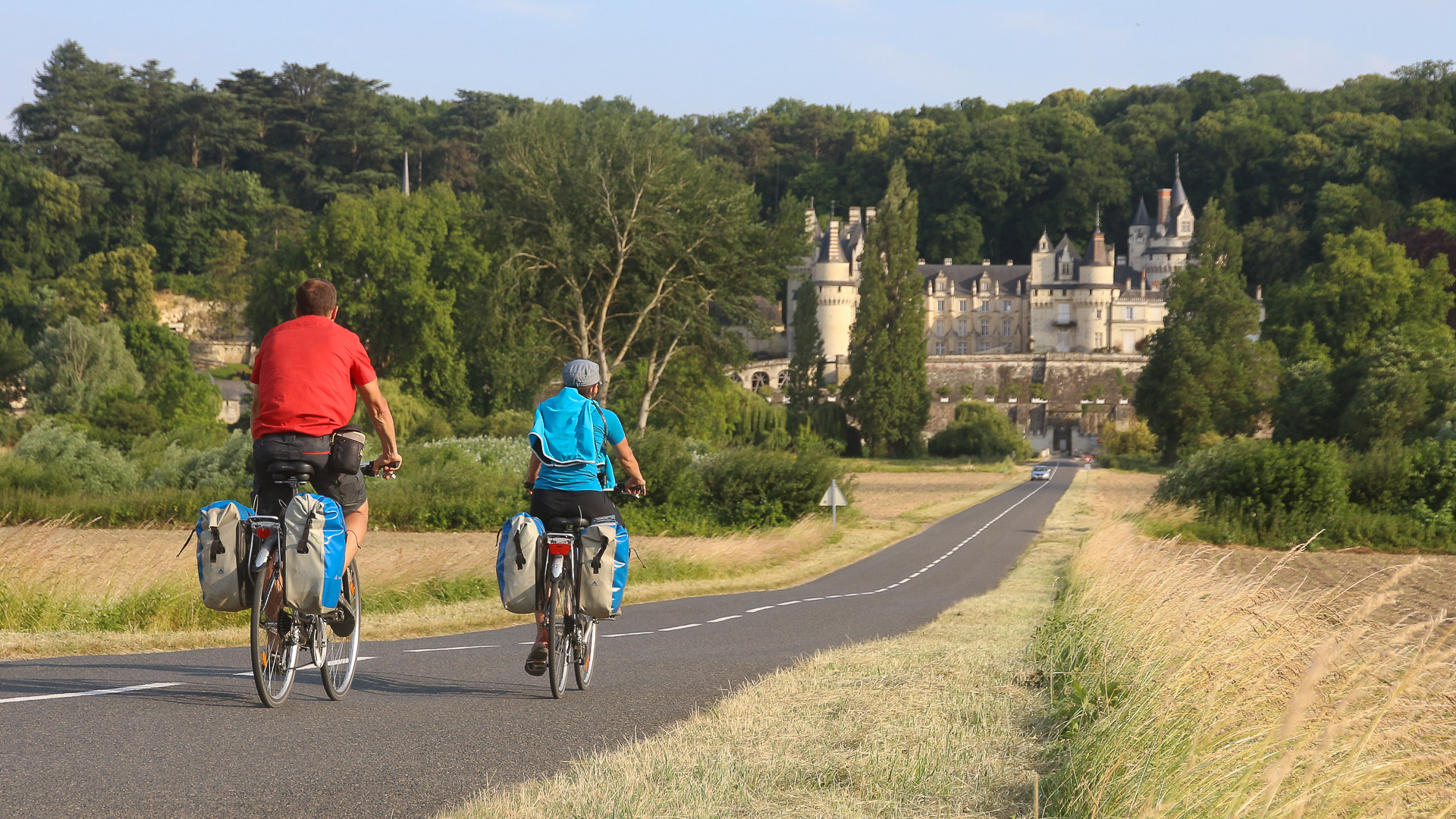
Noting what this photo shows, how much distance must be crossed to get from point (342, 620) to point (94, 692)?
138 centimetres

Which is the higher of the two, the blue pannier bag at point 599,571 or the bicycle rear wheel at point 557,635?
the blue pannier bag at point 599,571

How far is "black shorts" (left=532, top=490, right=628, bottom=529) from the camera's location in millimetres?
7484

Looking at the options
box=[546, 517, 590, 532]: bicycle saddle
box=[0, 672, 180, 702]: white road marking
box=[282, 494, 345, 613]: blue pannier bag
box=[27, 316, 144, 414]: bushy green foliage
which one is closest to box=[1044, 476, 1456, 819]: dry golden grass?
box=[546, 517, 590, 532]: bicycle saddle

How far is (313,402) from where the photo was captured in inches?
251

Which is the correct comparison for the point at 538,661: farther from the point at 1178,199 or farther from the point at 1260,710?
the point at 1178,199

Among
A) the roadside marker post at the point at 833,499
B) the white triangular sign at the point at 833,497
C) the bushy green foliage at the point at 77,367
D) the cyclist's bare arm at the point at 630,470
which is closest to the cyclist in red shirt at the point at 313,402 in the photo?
the cyclist's bare arm at the point at 630,470

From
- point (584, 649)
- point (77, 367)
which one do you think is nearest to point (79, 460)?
point (584, 649)

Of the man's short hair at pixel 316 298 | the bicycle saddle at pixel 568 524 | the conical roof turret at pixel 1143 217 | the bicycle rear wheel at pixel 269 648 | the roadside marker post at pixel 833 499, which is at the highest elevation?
the conical roof turret at pixel 1143 217

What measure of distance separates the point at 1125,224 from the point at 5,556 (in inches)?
6389

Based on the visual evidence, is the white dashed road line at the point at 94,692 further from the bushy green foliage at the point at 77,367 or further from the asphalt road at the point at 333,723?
the bushy green foliage at the point at 77,367

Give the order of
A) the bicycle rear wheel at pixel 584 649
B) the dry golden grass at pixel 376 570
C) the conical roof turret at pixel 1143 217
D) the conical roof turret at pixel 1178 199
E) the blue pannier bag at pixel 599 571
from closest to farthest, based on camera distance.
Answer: the blue pannier bag at pixel 599 571 < the bicycle rear wheel at pixel 584 649 < the dry golden grass at pixel 376 570 < the conical roof turret at pixel 1178 199 < the conical roof turret at pixel 1143 217

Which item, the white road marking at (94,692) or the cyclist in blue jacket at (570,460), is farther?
the cyclist in blue jacket at (570,460)

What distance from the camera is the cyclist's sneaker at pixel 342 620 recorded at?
22.3 feet

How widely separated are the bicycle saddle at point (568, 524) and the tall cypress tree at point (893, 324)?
3012 inches
